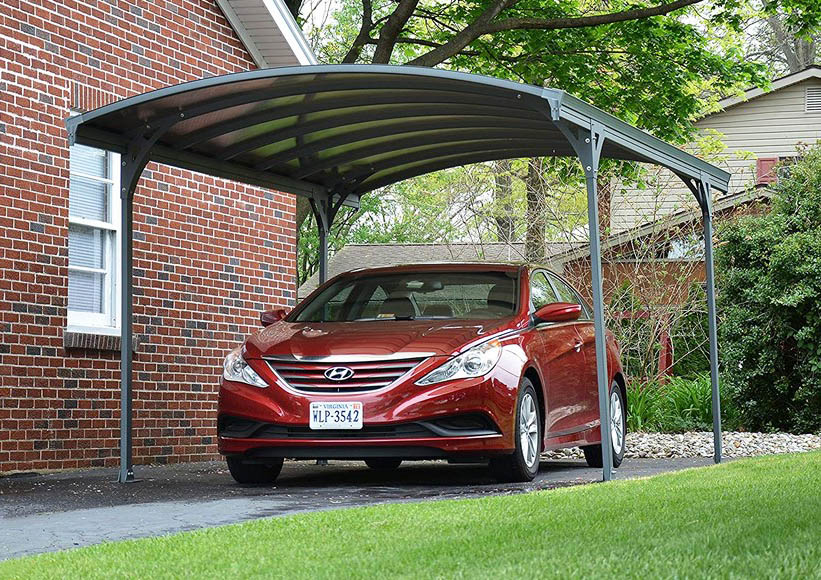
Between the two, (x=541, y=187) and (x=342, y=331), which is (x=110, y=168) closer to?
(x=342, y=331)

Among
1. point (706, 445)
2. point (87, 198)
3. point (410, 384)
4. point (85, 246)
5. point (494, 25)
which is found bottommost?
point (706, 445)

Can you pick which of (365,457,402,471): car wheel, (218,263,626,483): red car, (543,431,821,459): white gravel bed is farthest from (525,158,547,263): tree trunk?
(218,263,626,483): red car

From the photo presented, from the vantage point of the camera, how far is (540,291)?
11031 millimetres

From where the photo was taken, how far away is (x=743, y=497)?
7.60 metres

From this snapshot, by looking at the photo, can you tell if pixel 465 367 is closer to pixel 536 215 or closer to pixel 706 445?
pixel 706 445

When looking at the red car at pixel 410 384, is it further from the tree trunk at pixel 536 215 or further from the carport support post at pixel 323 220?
the tree trunk at pixel 536 215

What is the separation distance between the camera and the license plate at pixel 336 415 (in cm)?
930

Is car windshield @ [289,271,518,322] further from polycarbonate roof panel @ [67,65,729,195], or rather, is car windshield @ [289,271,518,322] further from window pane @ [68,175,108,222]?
window pane @ [68,175,108,222]

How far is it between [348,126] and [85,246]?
2.75 metres

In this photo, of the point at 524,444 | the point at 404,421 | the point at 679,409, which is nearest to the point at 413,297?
the point at 524,444

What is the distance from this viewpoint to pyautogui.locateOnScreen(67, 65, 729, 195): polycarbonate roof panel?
9766 millimetres

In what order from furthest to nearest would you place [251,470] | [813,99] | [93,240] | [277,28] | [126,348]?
[813,99] < [277,28] < [93,240] < [126,348] < [251,470]

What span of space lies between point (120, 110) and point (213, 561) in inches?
203

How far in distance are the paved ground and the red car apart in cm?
30
